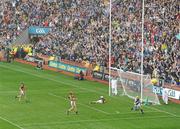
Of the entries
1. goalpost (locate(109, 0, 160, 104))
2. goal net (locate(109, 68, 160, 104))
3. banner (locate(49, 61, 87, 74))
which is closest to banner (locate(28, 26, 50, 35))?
banner (locate(49, 61, 87, 74))

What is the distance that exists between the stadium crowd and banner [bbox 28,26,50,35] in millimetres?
888

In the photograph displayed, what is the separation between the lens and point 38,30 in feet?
245

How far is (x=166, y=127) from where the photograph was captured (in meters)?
36.4

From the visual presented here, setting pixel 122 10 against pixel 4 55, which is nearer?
pixel 122 10

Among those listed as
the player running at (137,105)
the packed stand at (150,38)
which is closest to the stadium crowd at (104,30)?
the packed stand at (150,38)

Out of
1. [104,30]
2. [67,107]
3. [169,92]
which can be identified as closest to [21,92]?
[67,107]

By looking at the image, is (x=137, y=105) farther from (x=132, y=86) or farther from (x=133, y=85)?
(x=132, y=86)

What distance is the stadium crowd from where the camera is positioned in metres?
52.6

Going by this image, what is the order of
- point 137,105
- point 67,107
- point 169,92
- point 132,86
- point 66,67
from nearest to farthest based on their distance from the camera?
point 137,105 < point 67,107 < point 169,92 < point 132,86 < point 66,67

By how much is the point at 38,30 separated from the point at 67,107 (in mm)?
33680

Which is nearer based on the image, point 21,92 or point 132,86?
point 21,92

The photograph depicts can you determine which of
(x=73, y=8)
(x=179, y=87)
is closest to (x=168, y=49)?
(x=179, y=87)

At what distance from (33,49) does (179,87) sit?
2734 cm

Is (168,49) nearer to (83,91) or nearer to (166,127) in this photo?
(83,91)
